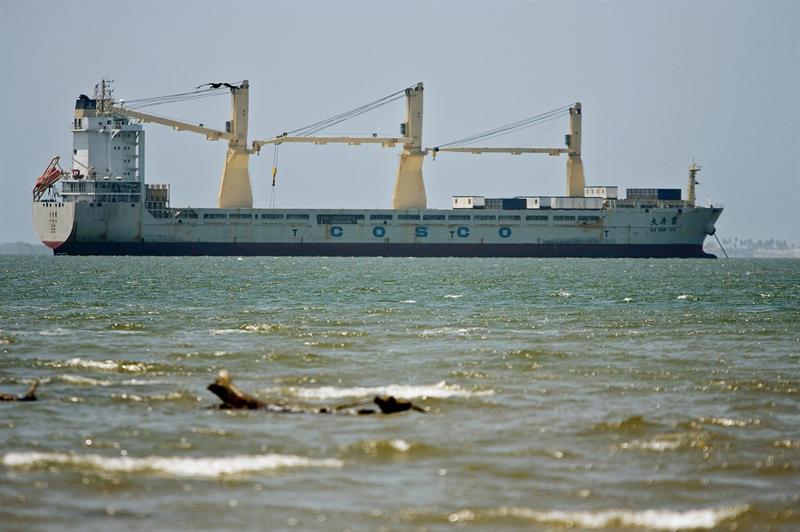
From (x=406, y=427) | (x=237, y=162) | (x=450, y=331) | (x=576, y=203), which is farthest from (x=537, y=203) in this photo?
(x=406, y=427)

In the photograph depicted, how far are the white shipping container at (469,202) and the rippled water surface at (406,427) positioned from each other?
91.0m

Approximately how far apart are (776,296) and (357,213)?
72327 mm

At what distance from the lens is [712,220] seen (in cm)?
13175

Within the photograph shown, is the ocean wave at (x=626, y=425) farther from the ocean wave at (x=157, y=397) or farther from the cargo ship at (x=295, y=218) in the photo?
the cargo ship at (x=295, y=218)

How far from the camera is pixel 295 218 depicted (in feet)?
415

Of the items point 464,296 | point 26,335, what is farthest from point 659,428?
point 464,296

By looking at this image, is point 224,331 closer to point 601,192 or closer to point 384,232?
point 384,232

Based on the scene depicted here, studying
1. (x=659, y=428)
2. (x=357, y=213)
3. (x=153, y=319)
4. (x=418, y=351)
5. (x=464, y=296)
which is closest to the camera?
(x=659, y=428)

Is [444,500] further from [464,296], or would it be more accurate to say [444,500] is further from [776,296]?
[776,296]

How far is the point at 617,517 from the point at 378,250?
374 ft

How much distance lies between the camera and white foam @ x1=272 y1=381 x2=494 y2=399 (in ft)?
70.3

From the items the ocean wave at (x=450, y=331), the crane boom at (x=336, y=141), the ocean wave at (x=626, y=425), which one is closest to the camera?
the ocean wave at (x=626, y=425)

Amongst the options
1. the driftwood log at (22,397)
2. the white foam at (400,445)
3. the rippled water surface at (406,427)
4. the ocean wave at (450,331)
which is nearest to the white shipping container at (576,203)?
the rippled water surface at (406,427)

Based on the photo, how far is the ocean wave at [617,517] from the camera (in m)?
13.6
